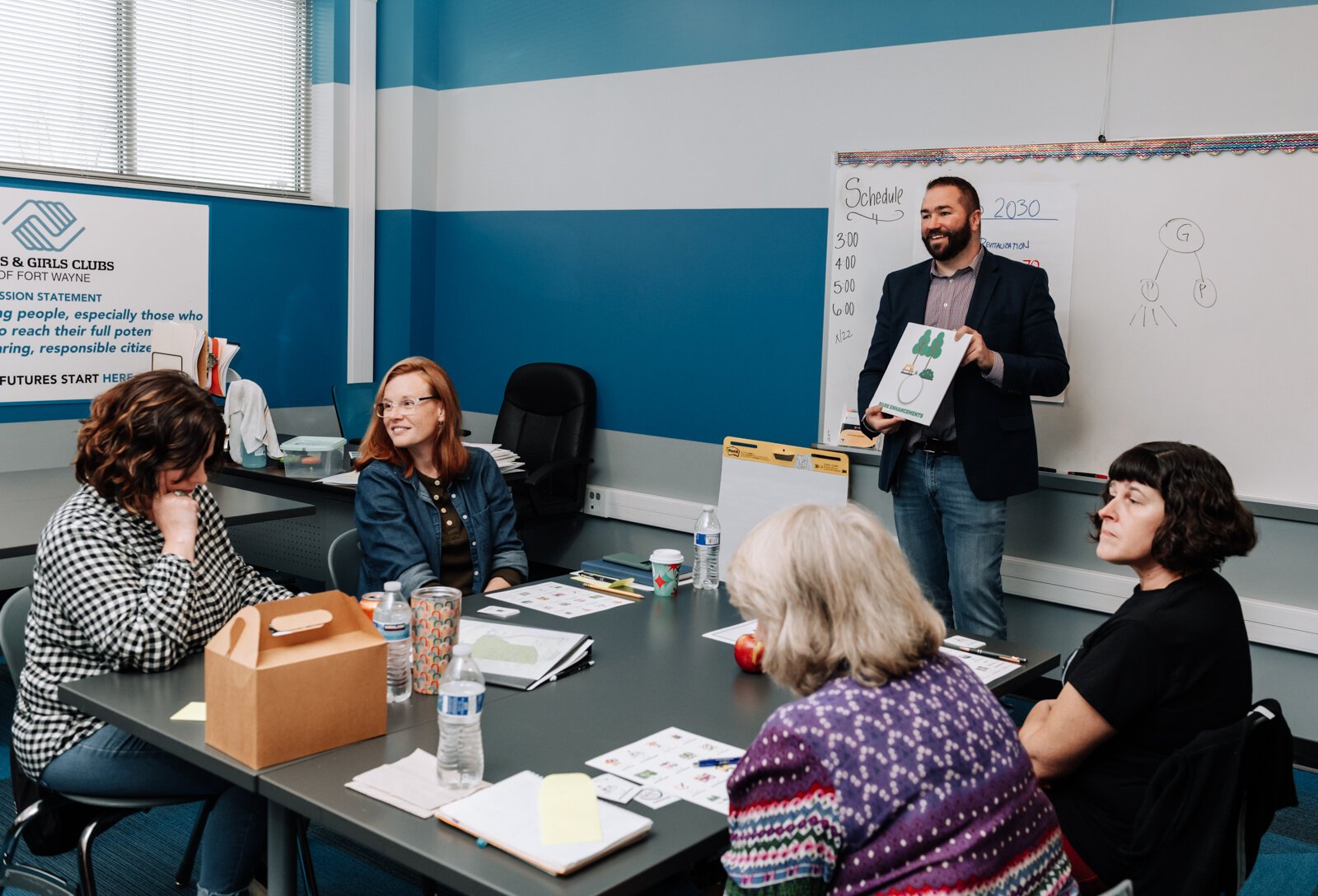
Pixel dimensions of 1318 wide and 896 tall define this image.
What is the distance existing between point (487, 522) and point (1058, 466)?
206cm

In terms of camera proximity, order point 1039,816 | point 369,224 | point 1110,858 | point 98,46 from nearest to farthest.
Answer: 1. point 1039,816
2. point 1110,858
3. point 98,46
4. point 369,224

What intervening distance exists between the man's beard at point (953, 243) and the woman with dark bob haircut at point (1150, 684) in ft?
5.96

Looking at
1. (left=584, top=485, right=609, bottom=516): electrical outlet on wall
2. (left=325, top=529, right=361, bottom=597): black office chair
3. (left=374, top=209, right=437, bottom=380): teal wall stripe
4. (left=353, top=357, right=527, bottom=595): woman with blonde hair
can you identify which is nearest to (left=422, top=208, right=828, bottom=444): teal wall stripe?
(left=374, top=209, right=437, bottom=380): teal wall stripe

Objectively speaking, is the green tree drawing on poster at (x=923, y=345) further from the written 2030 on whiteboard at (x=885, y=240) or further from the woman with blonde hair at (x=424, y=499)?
the woman with blonde hair at (x=424, y=499)

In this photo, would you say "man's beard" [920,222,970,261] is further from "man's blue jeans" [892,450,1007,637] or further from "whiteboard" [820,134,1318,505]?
"man's blue jeans" [892,450,1007,637]

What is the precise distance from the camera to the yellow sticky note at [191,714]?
74.9 inches

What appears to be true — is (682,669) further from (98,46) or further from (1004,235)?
(98,46)

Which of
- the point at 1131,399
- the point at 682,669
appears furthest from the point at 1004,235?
the point at 682,669

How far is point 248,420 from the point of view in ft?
15.5

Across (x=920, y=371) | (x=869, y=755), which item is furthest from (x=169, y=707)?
(x=920, y=371)

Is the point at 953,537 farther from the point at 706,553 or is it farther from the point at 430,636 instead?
the point at 430,636

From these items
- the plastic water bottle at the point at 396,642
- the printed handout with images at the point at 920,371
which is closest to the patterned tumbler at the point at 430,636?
the plastic water bottle at the point at 396,642

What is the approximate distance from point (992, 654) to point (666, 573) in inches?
32.1

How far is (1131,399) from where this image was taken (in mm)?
3859
